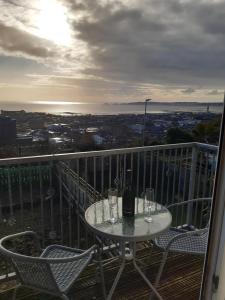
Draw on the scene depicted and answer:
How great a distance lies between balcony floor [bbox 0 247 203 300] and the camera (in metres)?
2.33

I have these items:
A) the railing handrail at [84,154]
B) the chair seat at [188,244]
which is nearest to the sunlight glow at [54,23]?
the railing handrail at [84,154]

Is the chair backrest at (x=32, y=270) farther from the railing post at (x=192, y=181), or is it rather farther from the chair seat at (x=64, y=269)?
the railing post at (x=192, y=181)

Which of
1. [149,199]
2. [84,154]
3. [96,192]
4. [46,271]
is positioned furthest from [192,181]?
[46,271]

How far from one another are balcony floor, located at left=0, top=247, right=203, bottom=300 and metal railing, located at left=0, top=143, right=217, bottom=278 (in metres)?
0.58

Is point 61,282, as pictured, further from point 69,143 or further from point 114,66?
point 114,66

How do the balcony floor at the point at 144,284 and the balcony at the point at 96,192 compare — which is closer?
the balcony floor at the point at 144,284

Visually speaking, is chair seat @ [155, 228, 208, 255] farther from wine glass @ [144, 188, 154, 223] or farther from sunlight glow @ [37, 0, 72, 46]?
sunlight glow @ [37, 0, 72, 46]

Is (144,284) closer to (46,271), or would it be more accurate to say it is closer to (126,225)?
(126,225)

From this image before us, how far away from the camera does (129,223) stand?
1985mm

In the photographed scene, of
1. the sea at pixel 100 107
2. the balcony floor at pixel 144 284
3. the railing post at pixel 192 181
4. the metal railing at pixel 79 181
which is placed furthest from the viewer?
the railing post at pixel 192 181

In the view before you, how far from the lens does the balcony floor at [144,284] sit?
233cm

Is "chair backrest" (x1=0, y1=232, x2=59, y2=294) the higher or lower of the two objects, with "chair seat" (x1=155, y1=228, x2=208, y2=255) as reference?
higher

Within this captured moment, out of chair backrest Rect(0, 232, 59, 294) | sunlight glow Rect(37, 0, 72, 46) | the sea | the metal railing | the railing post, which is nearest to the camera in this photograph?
chair backrest Rect(0, 232, 59, 294)

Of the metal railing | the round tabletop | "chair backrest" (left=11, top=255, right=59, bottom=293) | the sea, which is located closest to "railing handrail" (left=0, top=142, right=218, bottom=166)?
the metal railing
